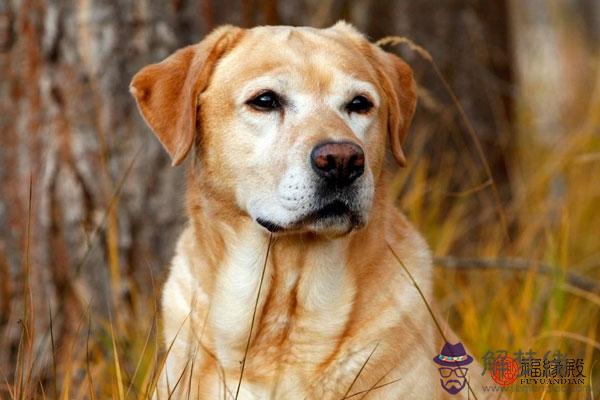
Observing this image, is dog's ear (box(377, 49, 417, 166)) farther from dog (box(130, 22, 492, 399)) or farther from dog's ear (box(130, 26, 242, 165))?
dog's ear (box(130, 26, 242, 165))

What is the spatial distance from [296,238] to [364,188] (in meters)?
0.39

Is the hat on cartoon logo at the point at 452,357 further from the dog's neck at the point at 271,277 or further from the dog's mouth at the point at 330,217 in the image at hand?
the dog's mouth at the point at 330,217

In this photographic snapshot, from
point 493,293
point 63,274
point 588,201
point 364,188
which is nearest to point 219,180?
point 364,188

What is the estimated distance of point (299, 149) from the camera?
121 inches

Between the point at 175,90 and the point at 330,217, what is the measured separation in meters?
0.83

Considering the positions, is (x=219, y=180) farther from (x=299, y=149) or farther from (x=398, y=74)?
(x=398, y=74)

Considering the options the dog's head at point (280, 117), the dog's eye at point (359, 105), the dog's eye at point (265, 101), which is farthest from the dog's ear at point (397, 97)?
the dog's eye at point (265, 101)

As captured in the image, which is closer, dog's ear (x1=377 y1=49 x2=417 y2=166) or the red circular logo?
the red circular logo

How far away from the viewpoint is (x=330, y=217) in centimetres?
311

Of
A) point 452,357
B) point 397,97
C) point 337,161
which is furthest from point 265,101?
point 452,357

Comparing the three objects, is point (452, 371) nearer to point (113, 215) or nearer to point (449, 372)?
point (449, 372)

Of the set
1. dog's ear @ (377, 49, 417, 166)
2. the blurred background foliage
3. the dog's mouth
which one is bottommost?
the blurred background foliage

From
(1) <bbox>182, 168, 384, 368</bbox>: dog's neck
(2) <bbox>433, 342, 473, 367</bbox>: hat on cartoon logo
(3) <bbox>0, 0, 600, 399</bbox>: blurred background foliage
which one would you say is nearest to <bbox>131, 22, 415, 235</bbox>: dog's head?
(1) <bbox>182, 168, 384, 368</bbox>: dog's neck

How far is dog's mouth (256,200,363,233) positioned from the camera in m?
3.09
